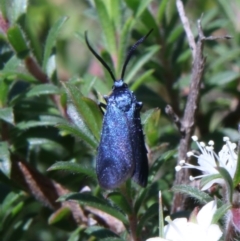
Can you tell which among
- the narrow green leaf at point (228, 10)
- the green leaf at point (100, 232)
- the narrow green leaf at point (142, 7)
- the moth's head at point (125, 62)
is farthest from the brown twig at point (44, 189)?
the narrow green leaf at point (228, 10)

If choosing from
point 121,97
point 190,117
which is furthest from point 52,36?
point 190,117

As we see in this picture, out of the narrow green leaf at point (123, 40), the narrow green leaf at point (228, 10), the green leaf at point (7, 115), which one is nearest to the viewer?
the green leaf at point (7, 115)

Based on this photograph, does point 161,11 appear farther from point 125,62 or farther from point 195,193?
point 195,193

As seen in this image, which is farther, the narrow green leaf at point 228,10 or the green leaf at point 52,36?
the narrow green leaf at point 228,10

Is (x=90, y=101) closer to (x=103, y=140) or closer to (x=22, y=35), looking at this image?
(x=103, y=140)

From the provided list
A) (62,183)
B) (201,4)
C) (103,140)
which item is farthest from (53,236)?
(201,4)

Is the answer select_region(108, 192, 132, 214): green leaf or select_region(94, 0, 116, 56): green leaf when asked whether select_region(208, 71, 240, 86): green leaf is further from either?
select_region(108, 192, 132, 214): green leaf

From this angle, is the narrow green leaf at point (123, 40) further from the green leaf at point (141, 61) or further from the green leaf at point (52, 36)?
the green leaf at point (52, 36)
